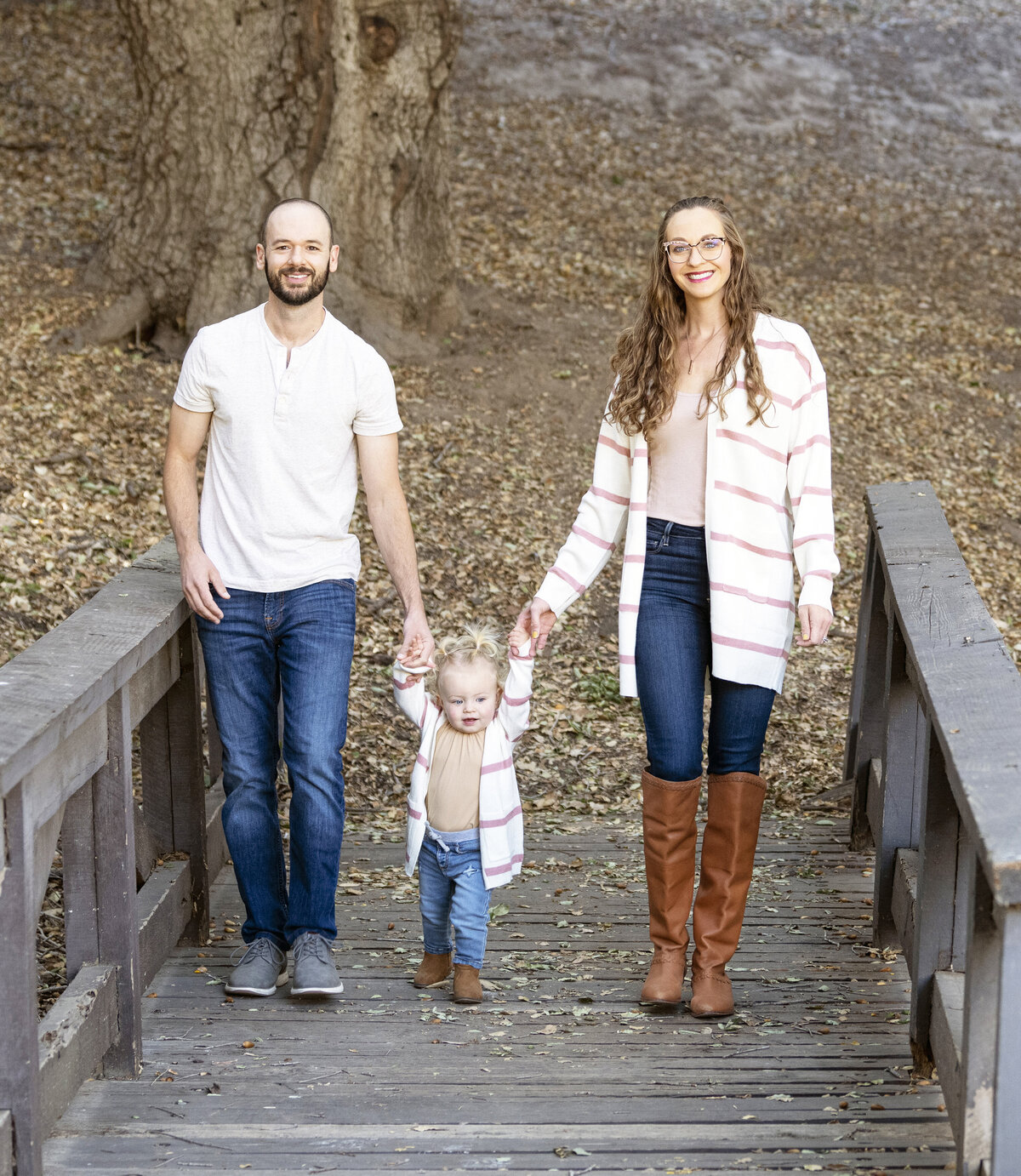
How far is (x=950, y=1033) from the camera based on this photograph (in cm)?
286

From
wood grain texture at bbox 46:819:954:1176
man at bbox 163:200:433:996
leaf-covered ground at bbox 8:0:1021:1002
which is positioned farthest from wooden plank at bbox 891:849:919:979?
leaf-covered ground at bbox 8:0:1021:1002

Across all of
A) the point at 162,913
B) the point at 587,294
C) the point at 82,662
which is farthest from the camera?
the point at 587,294

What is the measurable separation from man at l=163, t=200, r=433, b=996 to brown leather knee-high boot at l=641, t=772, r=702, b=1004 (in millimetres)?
705

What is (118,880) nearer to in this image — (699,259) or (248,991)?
(248,991)

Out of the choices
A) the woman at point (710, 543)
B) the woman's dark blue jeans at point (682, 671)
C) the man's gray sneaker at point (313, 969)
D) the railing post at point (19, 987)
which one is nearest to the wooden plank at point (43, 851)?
the railing post at point (19, 987)

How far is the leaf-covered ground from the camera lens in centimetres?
642

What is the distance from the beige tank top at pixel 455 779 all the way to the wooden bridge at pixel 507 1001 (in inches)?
19.6

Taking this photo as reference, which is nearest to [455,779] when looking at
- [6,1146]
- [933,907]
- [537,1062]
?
[537,1062]

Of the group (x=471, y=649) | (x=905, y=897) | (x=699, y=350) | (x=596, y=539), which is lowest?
(x=905, y=897)

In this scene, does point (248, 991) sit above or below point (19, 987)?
below

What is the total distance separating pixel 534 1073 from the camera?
3.23m

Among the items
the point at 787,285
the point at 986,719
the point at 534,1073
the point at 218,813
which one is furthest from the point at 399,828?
the point at 787,285

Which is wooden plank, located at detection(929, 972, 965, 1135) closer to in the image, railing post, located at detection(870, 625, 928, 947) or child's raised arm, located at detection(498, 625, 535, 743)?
railing post, located at detection(870, 625, 928, 947)

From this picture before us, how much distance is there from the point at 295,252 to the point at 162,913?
1.75 m
